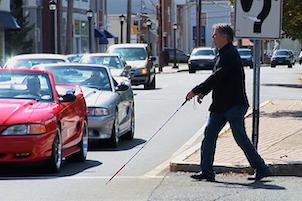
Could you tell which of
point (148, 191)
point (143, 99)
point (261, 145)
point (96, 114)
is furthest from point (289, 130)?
point (143, 99)

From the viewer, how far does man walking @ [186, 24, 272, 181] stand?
966cm

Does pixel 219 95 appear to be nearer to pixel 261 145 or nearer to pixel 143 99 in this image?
pixel 261 145

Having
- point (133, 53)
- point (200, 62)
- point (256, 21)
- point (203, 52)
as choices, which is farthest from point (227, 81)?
point (203, 52)

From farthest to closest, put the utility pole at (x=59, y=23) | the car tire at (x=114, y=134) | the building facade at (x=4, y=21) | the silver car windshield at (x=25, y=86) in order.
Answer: the utility pole at (x=59, y=23) < the building facade at (x=4, y=21) < the car tire at (x=114, y=134) < the silver car windshield at (x=25, y=86)

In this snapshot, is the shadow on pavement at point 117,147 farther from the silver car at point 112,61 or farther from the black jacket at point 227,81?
the silver car at point 112,61

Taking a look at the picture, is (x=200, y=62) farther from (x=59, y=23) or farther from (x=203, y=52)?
(x=59, y=23)

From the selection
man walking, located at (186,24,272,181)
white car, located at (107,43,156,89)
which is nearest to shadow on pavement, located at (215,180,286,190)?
man walking, located at (186,24,272,181)

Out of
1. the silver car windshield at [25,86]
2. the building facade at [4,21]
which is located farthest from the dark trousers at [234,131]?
the building facade at [4,21]

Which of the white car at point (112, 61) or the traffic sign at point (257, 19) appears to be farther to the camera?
the white car at point (112, 61)

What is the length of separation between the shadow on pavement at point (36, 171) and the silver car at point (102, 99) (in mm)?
1624

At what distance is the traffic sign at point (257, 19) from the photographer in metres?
11.1

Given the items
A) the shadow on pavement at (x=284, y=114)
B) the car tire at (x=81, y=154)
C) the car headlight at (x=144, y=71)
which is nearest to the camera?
the car tire at (x=81, y=154)

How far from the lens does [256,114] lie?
435 inches

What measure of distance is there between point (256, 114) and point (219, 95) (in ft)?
4.85
